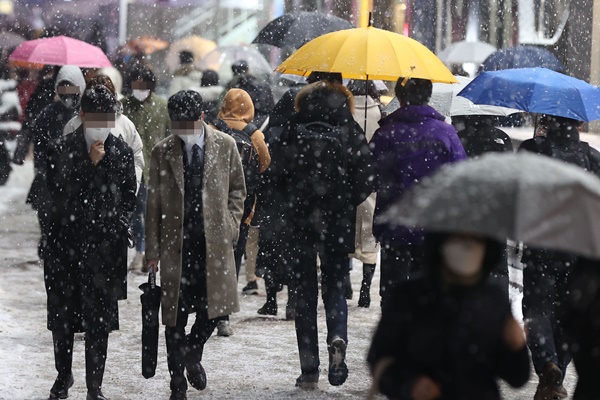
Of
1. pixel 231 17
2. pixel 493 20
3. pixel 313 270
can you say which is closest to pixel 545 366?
pixel 313 270

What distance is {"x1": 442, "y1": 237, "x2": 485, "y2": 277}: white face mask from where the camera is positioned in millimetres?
3912

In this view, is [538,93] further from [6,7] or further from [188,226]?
[6,7]

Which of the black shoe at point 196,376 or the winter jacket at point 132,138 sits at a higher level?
the winter jacket at point 132,138

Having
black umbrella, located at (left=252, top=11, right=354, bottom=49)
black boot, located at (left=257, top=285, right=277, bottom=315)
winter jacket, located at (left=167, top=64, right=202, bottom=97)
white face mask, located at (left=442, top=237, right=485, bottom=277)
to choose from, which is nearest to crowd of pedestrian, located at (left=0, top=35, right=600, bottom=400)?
black boot, located at (left=257, top=285, right=277, bottom=315)

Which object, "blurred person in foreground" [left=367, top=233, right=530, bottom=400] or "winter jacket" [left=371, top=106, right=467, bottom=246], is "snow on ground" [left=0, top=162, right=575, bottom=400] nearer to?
"winter jacket" [left=371, top=106, right=467, bottom=246]

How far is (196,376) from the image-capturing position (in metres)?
7.37

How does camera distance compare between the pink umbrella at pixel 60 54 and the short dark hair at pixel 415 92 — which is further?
the pink umbrella at pixel 60 54

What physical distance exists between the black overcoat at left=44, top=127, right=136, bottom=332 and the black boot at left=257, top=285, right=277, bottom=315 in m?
3.26

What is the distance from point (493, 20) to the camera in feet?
81.3

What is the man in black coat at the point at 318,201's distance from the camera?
7664 millimetres

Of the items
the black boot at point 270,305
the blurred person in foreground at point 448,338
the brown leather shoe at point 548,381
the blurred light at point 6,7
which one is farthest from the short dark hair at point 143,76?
the blurred light at point 6,7

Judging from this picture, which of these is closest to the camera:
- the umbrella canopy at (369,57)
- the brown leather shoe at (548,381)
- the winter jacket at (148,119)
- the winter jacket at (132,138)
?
the brown leather shoe at (548,381)

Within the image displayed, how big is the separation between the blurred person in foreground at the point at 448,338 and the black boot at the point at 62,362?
11.4ft

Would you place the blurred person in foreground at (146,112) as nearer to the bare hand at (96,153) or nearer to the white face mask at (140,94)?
the white face mask at (140,94)
